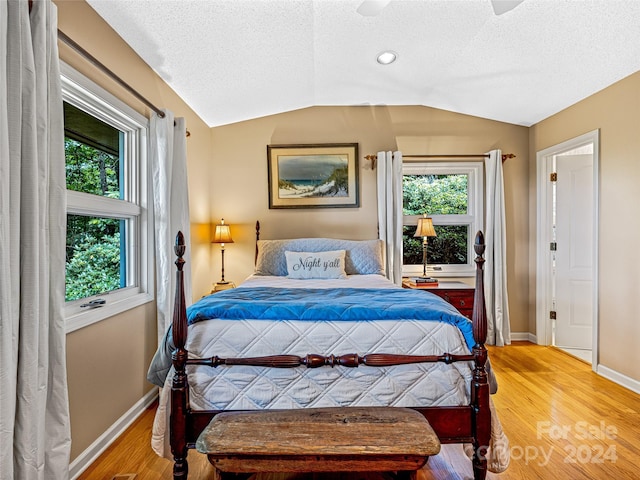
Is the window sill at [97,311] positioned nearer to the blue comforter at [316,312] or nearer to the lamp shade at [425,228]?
the blue comforter at [316,312]

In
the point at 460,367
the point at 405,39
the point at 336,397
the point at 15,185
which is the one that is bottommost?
the point at 336,397

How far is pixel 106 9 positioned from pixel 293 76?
1.58m

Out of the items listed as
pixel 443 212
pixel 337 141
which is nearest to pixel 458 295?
pixel 443 212

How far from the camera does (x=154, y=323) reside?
2.74 meters

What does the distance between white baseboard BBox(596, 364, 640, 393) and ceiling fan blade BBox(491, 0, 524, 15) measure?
9.21 ft

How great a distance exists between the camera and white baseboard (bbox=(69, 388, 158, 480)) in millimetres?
1854

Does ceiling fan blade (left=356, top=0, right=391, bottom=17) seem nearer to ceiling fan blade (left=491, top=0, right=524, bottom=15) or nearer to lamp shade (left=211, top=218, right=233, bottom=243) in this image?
ceiling fan blade (left=491, top=0, right=524, bottom=15)

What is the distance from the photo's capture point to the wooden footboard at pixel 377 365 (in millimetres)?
1641

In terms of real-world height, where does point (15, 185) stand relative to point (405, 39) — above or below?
below

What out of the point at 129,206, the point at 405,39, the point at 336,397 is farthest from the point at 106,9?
the point at 336,397

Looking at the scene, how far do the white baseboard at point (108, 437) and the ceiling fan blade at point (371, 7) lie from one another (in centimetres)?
299

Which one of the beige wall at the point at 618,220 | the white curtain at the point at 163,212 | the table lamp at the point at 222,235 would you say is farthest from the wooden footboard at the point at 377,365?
the table lamp at the point at 222,235

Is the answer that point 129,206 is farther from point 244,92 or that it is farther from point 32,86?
point 244,92

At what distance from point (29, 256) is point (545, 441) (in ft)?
8.88
